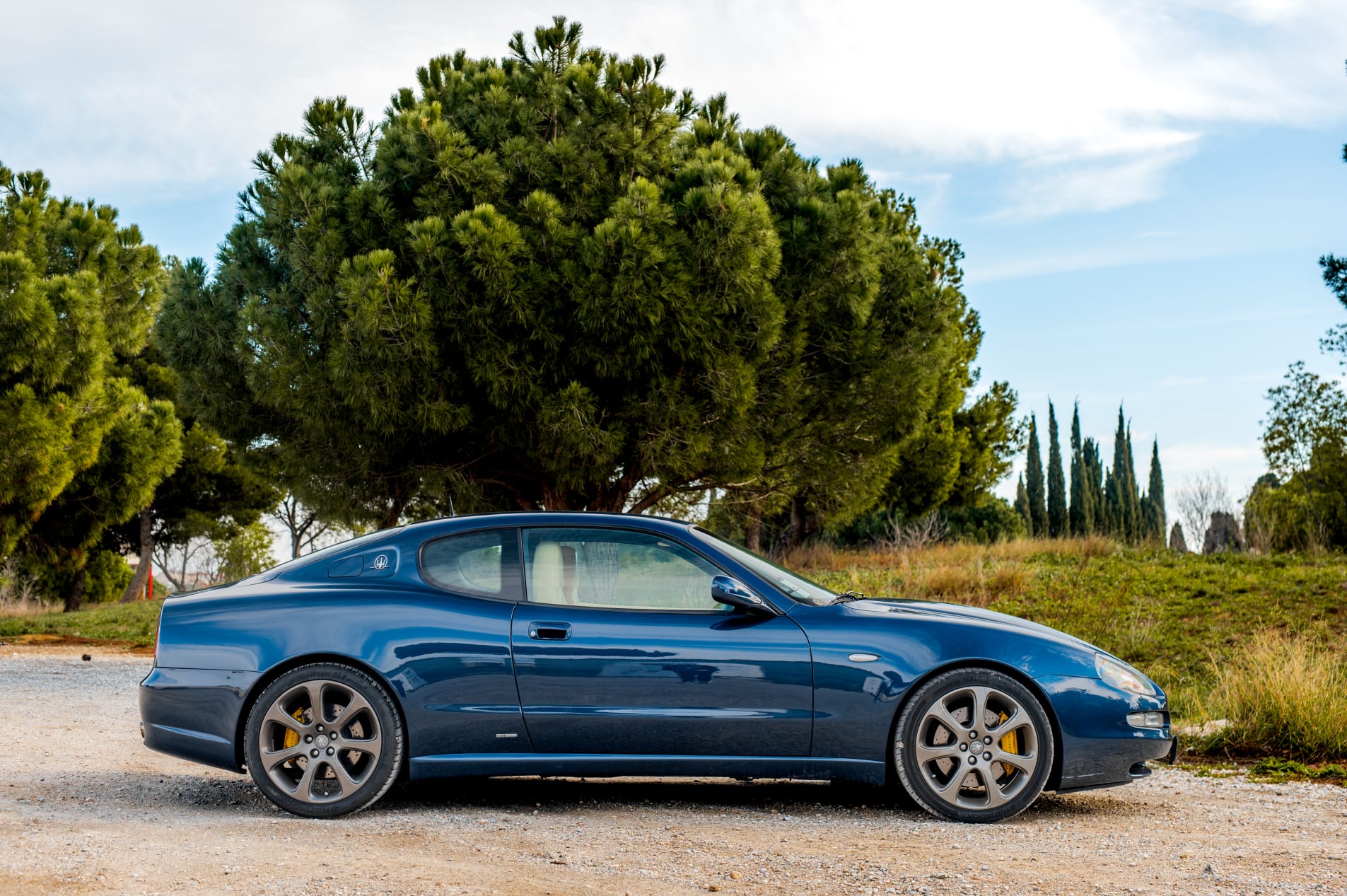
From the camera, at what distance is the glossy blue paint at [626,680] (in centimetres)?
557

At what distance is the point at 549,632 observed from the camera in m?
5.66

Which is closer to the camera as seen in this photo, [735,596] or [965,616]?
[735,596]

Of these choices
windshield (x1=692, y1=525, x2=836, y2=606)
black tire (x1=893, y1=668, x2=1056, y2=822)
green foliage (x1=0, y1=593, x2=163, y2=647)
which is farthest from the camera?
green foliage (x1=0, y1=593, x2=163, y2=647)

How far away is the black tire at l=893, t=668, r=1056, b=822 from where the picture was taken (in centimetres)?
555

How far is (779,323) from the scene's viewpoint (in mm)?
15180

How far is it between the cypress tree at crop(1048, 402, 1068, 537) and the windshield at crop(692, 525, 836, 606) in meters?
35.4

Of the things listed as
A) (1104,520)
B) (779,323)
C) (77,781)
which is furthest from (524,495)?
(1104,520)

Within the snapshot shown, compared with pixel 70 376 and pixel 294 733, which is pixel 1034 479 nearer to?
pixel 70 376

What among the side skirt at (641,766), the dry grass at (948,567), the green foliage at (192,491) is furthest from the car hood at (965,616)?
the green foliage at (192,491)

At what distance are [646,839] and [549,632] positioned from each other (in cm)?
107

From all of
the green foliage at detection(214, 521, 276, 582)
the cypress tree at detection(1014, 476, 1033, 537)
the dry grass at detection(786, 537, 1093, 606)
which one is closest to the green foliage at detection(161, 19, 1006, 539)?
the dry grass at detection(786, 537, 1093, 606)

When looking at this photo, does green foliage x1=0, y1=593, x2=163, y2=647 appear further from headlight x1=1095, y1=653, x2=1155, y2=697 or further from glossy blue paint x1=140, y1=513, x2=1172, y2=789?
headlight x1=1095, y1=653, x2=1155, y2=697

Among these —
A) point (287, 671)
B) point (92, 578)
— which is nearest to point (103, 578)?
point (92, 578)

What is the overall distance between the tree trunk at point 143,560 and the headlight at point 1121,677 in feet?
107
